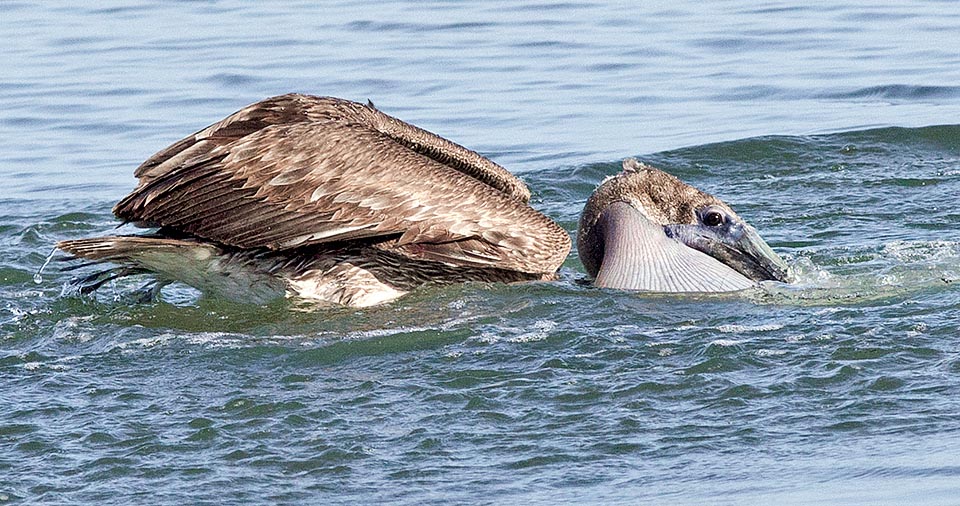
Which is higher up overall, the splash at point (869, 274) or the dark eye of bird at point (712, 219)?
the dark eye of bird at point (712, 219)

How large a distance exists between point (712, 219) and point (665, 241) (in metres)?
0.25

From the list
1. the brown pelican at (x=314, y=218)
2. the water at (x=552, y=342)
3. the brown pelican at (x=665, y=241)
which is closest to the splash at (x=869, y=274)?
the water at (x=552, y=342)

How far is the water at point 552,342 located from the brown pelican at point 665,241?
16cm

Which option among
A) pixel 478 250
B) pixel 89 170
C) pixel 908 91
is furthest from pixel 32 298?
pixel 908 91

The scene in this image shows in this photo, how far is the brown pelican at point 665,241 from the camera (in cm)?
630

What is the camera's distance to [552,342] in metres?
5.55

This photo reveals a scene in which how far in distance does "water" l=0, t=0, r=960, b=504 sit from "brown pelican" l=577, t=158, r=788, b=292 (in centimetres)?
16

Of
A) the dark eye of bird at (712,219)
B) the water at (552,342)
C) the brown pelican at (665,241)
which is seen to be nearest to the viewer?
the water at (552,342)

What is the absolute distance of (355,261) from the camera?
6.35 metres

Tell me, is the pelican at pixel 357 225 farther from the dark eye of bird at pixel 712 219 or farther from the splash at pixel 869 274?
the splash at pixel 869 274

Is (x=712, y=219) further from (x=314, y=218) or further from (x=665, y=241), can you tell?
(x=314, y=218)

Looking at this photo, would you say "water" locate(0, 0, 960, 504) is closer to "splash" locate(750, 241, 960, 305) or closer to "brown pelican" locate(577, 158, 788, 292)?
"splash" locate(750, 241, 960, 305)

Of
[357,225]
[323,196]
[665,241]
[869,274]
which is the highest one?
[323,196]

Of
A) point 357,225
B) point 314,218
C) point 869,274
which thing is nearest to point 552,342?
point 357,225
